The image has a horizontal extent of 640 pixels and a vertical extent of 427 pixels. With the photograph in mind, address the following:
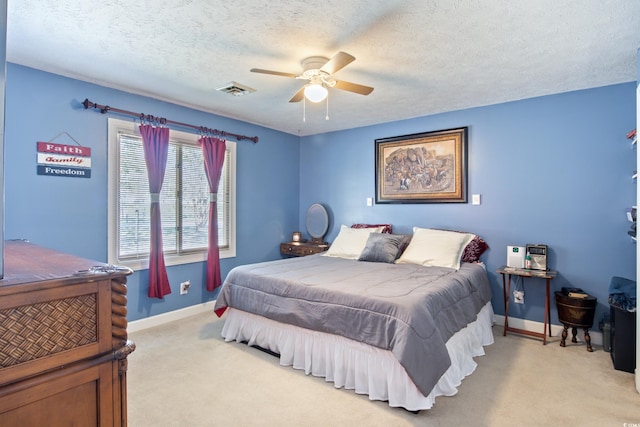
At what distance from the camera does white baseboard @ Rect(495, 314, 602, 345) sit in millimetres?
3170

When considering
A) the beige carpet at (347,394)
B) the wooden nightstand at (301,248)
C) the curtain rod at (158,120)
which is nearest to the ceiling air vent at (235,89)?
the curtain rod at (158,120)

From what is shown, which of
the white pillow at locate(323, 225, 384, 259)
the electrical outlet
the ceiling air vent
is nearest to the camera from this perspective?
the ceiling air vent

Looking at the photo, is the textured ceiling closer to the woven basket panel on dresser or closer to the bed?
→ the bed

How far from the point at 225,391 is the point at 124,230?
6.72 ft

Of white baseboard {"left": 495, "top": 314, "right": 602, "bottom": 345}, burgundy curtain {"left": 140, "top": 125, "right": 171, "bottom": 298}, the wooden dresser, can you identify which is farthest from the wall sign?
white baseboard {"left": 495, "top": 314, "right": 602, "bottom": 345}

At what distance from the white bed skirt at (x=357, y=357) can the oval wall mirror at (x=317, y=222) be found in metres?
2.17

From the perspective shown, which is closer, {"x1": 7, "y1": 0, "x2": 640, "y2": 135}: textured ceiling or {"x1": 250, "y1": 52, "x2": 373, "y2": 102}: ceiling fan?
{"x1": 7, "y1": 0, "x2": 640, "y2": 135}: textured ceiling

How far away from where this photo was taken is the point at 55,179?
300cm

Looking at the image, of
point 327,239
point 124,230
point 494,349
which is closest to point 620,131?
point 494,349

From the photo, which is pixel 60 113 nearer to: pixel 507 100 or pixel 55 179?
pixel 55 179

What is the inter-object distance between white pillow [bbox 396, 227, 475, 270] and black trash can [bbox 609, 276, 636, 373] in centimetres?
121

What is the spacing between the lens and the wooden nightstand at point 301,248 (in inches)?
190

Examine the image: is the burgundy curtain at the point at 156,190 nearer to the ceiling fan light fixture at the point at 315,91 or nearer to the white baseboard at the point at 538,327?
the ceiling fan light fixture at the point at 315,91

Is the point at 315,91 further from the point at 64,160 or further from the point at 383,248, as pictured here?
the point at 64,160
